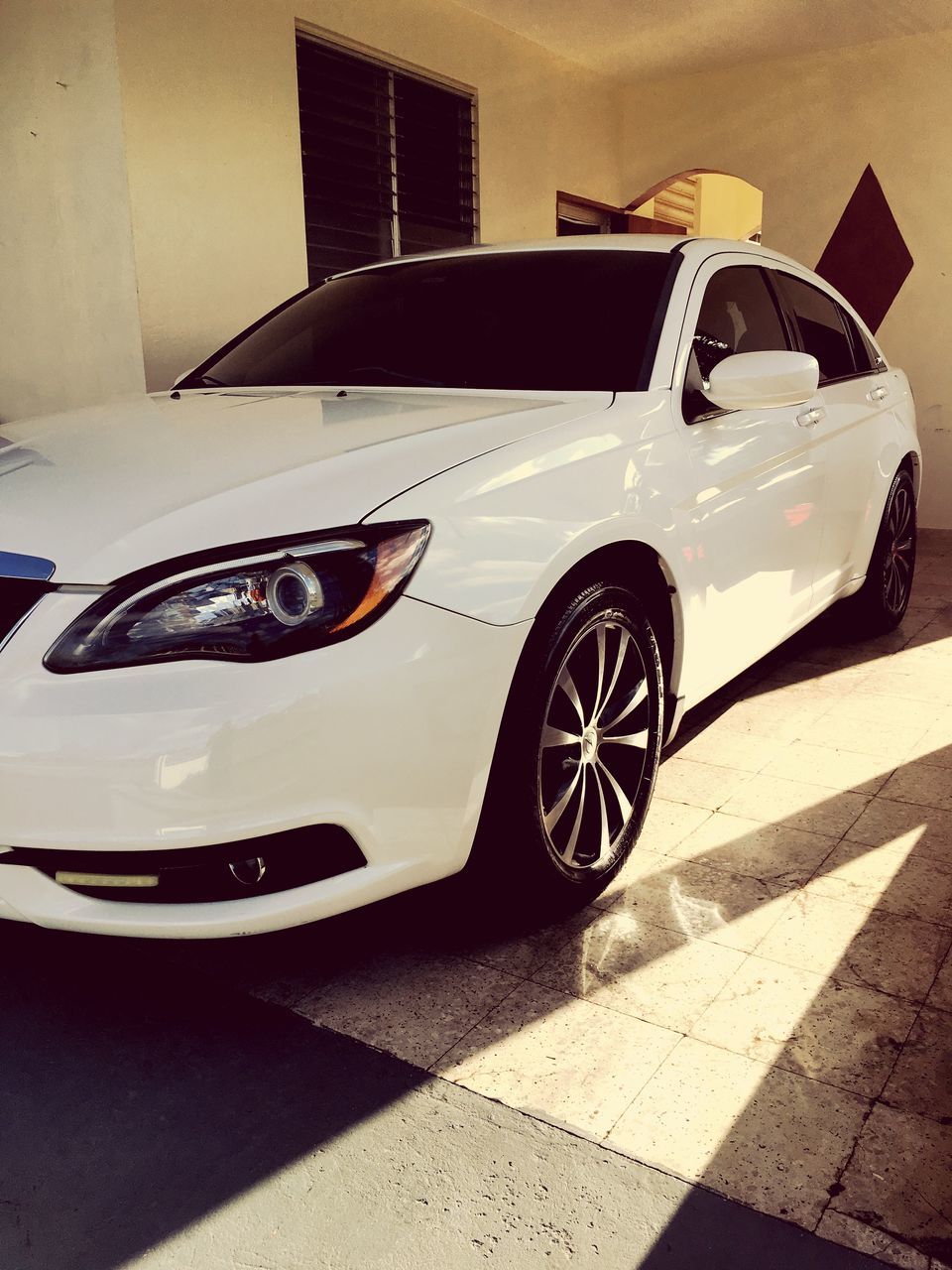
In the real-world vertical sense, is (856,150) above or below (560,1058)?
above

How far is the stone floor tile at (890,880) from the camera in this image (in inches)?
94.9

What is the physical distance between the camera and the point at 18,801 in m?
1.68

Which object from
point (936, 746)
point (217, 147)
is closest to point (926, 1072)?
point (936, 746)

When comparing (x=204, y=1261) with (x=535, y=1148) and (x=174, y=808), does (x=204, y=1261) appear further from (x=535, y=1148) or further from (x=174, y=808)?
(x=174, y=808)

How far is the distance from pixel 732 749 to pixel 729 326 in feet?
4.16

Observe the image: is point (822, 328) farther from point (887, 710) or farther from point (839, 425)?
point (887, 710)

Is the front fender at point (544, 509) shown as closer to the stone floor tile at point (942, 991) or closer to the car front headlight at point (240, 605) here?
the car front headlight at point (240, 605)

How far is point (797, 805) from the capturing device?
2963 millimetres

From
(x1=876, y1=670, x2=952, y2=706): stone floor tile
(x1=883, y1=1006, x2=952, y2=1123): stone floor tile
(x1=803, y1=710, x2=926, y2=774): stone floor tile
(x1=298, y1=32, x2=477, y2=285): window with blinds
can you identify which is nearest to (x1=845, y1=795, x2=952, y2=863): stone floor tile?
(x1=803, y1=710, x2=926, y2=774): stone floor tile

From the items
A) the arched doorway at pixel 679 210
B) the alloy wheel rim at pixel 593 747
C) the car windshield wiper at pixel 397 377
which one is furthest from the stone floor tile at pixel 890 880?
the arched doorway at pixel 679 210

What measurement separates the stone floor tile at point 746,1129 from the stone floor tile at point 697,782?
3.70 feet

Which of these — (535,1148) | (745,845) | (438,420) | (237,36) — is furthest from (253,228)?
(535,1148)

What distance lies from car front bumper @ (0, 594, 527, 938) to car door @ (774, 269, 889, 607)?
82.9 inches

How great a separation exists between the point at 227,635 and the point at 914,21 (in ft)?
25.2
